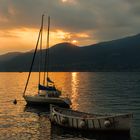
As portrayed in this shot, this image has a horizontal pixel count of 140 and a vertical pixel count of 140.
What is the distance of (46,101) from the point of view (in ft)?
221

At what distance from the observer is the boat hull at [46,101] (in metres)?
65.8

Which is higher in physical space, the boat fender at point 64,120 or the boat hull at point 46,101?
the boat hull at point 46,101

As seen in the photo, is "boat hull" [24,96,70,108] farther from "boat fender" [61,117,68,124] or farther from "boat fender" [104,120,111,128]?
"boat fender" [104,120,111,128]

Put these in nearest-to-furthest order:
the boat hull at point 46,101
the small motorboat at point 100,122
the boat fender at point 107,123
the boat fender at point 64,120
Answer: the small motorboat at point 100,122 < the boat fender at point 107,123 < the boat fender at point 64,120 < the boat hull at point 46,101

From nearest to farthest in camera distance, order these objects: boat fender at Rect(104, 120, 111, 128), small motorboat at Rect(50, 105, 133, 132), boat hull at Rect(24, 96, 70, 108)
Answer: small motorboat at Rect(50, 105, 133, 132), boat fender at Rect(104, 120, 111, 128), boat hull at Rect(24, 96, 70, 108)

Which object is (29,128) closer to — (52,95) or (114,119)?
(114,119)

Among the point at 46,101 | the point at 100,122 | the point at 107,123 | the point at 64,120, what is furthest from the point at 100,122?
the point at 46,101

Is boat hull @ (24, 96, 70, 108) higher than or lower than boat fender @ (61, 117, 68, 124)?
higher

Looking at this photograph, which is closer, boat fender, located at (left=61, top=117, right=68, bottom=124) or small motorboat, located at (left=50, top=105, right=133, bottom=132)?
small motorboat, located at (left=50, top=105, right=133, bottom=132)

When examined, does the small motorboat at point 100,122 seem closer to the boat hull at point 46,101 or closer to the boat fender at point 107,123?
the boat fender at point 107,123

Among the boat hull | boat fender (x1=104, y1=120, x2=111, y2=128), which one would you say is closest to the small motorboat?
boat fender (x1=104, y1=120, x2=111, y2=128)

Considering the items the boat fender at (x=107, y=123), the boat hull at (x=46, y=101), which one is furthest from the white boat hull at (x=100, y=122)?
the boat hull at (x=46, y=101)

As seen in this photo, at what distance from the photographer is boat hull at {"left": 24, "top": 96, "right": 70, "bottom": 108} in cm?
6575

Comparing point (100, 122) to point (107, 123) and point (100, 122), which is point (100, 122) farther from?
point (107, 123)
